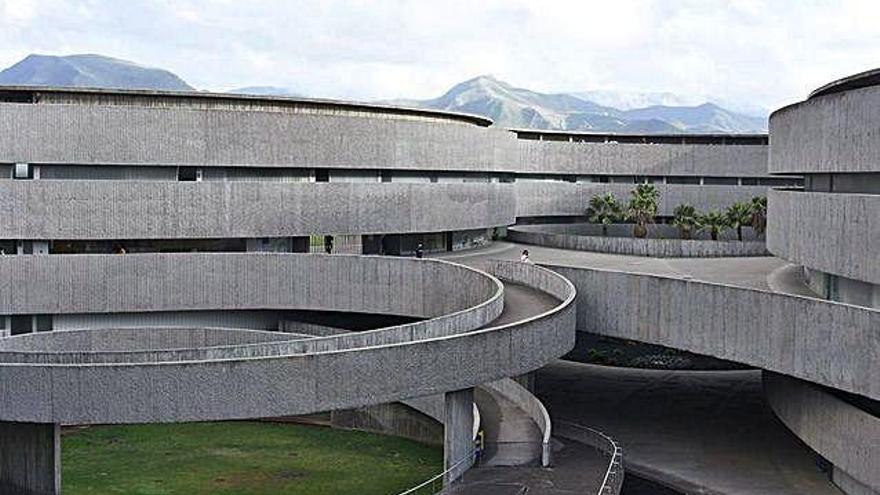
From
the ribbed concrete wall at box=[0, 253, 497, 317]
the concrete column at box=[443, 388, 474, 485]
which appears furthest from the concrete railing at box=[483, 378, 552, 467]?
the ribbed concrete wall at box=[0, 253, 497, 317]

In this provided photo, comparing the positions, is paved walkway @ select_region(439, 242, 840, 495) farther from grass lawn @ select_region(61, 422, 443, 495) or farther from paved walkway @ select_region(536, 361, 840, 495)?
grass lawn @ select_region(61, 422, 443, 495)

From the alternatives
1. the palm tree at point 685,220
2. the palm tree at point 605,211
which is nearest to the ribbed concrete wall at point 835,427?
the palm tree at point 685,220

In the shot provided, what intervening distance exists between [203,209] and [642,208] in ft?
107

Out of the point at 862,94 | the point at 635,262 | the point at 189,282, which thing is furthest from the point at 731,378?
the point at 189,282

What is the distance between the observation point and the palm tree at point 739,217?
6128 cm

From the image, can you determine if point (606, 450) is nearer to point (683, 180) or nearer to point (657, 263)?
point (657, 263)

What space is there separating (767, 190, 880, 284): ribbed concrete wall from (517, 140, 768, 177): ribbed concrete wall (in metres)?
34.0

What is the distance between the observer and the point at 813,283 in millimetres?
35656

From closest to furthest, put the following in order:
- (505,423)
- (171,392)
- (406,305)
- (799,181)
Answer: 1. (171,392)
2. (505,423)
3. (406,305)
4. (799,181)

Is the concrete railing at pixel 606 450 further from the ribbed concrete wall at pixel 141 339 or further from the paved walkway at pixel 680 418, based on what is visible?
the ribbed concrete wall at pixel 141 339

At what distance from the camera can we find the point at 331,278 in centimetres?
4272

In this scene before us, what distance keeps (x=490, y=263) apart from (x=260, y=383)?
64.4 ft

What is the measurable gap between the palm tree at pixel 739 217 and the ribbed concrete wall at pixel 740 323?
2590cm

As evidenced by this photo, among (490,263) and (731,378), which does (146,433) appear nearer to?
(490,263)
